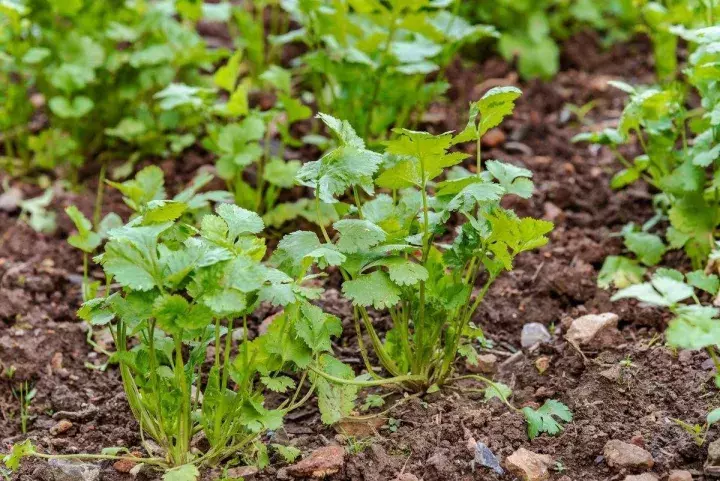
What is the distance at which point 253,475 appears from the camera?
6.80 feet

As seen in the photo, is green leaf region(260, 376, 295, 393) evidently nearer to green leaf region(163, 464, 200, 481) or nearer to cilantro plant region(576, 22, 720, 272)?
green leaf region(163, 464, 200, 481)

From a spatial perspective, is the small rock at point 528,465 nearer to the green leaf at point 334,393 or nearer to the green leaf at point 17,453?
the green leaf at point 334,393

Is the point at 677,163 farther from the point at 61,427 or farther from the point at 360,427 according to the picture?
the point at 61,427

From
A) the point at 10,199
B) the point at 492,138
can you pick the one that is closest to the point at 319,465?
the point at 492,138

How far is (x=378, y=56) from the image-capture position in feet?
10.0

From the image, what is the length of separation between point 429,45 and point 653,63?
1.37 meters

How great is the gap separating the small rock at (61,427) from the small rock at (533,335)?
1163 millimetres

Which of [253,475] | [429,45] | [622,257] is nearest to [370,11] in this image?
[429,45]

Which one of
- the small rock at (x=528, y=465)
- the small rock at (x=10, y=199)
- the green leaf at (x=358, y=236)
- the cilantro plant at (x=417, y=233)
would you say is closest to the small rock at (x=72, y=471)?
the cilantro plant at (x=417, y=233)

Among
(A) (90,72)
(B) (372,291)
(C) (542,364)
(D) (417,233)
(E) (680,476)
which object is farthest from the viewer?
(A) (90,72)

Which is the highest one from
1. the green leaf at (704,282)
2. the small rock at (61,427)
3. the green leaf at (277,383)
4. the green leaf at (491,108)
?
the green leaf at (491,108)

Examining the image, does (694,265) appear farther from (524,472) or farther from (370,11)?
(370,11)

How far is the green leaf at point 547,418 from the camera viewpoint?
2125 millimetres

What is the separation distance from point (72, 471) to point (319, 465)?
536mm
